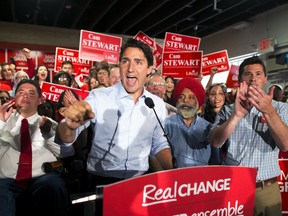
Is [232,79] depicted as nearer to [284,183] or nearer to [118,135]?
[284,183]

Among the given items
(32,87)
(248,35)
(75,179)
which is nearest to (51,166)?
(75,179)

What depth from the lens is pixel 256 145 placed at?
1918mm

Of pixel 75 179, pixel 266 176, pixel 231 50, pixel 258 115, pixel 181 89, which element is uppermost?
pixel 231 50

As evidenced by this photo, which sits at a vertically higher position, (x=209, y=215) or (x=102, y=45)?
(x=102, y=45)

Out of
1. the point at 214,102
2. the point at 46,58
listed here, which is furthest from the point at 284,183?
the point at 46,58

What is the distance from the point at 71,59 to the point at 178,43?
6.13 ft

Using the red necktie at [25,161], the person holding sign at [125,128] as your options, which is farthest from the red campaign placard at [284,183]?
the red necktie at [25,161]

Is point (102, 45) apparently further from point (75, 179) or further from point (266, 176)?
point (266, 176)

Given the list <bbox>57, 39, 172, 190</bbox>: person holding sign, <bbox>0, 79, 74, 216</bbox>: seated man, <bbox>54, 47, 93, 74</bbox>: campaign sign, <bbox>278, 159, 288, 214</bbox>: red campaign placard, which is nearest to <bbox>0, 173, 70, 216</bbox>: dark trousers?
<bbox>0, 79, 74, 216</bbox>: seated man

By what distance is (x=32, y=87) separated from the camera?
2582 millimetres

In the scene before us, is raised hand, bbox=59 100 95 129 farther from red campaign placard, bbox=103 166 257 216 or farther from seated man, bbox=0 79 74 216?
seated man, bbox=0 79 74 216

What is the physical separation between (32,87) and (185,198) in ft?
6.26

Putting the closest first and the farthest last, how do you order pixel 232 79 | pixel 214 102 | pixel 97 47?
1. pixel 214 102
2. pixel 97 47
3. pixel 232 79

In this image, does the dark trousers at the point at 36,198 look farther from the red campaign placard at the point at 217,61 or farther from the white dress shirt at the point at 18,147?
the red campaign placard at the point at 217,61
